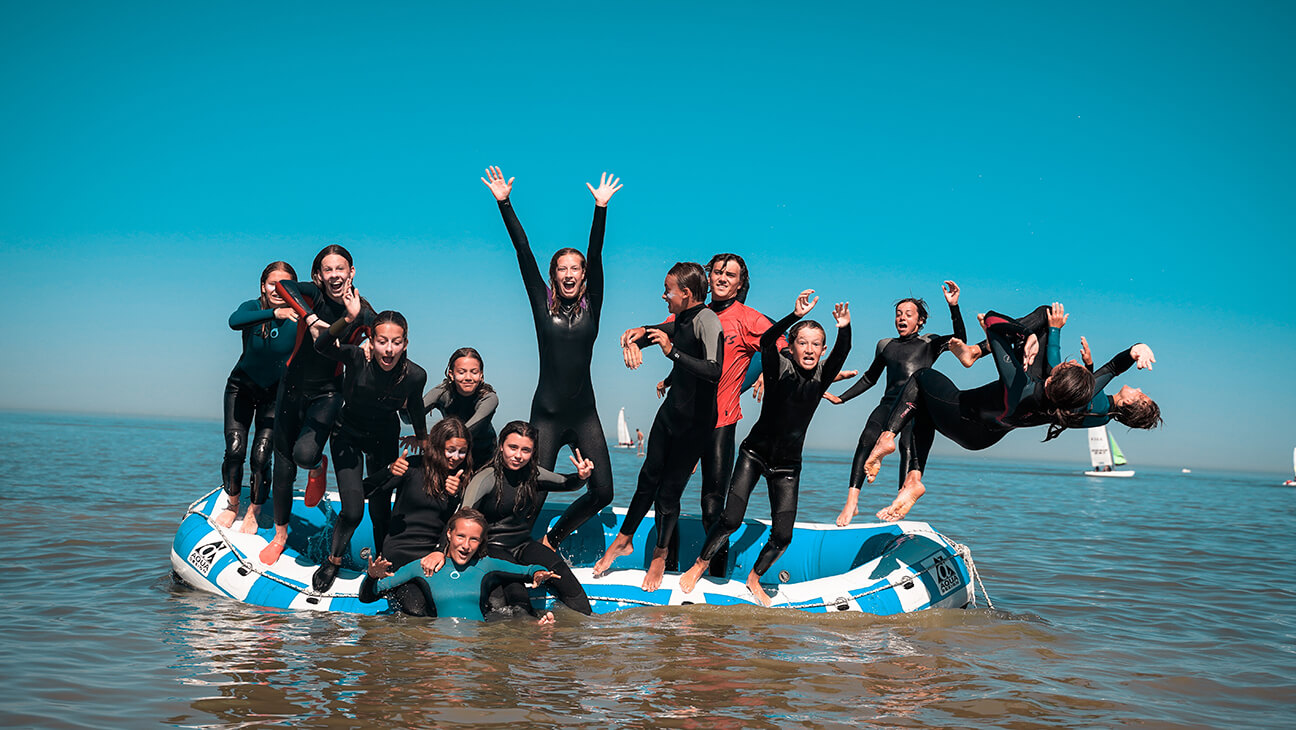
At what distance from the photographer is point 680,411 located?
574cm

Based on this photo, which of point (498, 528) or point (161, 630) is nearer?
point (161, 630)

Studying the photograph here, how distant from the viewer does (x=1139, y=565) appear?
9875 millimetres

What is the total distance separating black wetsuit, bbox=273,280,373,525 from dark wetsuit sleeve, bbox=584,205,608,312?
1467 millimetres

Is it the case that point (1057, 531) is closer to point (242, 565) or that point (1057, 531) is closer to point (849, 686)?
point (849, 686)

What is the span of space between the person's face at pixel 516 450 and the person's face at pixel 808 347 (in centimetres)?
186

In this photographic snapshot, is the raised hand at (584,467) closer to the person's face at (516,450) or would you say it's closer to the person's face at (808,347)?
the person's face at (516,450)

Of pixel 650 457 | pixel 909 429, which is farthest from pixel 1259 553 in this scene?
pixel 650 457

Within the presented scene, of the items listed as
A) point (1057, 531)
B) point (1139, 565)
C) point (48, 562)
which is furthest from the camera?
point (1057, 531)

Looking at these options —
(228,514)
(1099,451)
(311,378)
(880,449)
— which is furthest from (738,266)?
(1099,451)

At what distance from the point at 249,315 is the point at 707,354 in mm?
3234

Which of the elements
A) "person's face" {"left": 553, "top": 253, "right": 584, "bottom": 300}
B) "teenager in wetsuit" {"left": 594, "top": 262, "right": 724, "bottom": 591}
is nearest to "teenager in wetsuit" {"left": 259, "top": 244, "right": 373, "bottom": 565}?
"person's face" {"left": 553, "top": 253, "right": 584, "bottom": 300}

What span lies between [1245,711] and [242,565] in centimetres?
614

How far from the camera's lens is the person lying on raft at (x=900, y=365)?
250 inches

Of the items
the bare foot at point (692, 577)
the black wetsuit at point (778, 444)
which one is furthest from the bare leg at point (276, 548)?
the black wetsuit at point (778, 444)
